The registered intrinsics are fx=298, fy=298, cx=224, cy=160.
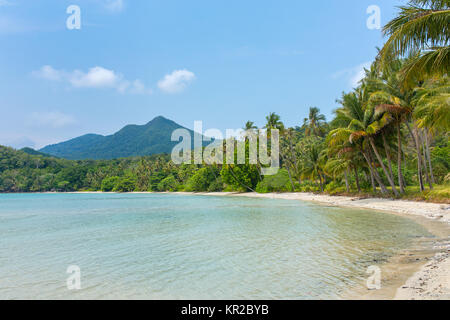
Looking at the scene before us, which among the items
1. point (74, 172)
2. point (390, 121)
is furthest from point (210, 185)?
point (74, 172)

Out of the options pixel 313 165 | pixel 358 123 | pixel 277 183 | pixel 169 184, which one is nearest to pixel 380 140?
pixel 358 123

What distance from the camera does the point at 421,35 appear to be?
745 cm

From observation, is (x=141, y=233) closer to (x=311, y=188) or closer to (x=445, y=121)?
(x=445, y=121)

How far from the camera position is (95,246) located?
9992mm

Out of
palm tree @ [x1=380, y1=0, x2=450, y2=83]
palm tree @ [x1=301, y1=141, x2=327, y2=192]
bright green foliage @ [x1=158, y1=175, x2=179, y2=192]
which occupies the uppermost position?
palm tree @ [x1=380, y1=0, x2=450, y2=83]

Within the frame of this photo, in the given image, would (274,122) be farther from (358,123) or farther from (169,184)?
(169,184)

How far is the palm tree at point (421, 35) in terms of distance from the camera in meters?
7.19

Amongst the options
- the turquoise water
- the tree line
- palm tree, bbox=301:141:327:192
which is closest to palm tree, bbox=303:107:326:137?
the tree line

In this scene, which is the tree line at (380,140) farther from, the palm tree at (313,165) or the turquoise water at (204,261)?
the turquoise water at (204,261)

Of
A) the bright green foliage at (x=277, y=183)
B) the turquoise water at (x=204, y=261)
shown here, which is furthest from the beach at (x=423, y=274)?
the bright green foliage at (x=277, y=183)

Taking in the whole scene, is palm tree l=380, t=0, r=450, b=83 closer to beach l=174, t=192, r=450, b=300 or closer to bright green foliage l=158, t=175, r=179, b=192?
beach l=174, t=192, r=450, b=300

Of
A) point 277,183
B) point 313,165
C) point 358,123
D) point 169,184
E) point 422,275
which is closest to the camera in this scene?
point 422,275

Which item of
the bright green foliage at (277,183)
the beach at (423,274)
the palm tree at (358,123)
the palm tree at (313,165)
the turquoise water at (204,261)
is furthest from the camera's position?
the bright green foliage at (277,183)

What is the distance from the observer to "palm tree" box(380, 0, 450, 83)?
7191 millimetres
